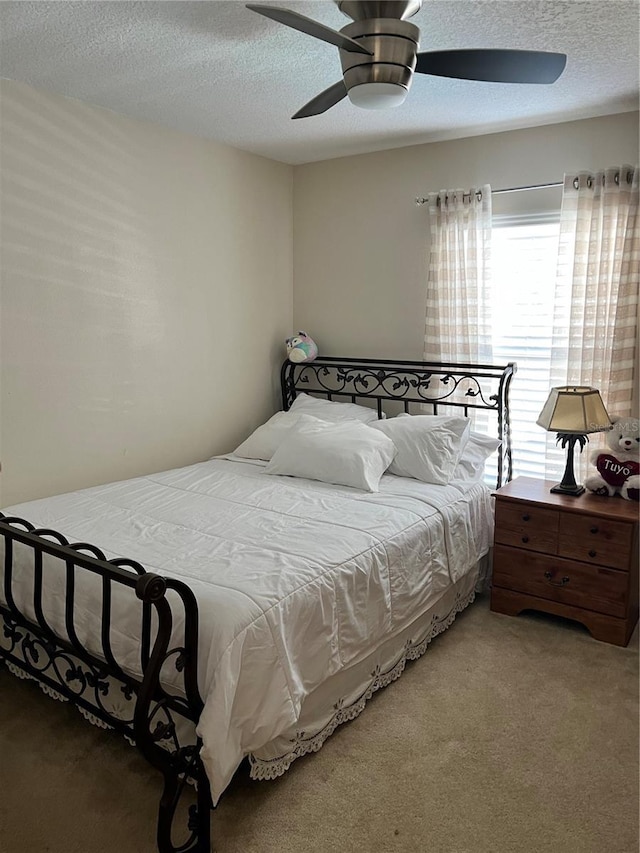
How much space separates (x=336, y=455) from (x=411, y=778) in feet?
5.17

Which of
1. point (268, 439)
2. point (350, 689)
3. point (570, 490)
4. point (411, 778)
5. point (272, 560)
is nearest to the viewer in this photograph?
point (411, 778)

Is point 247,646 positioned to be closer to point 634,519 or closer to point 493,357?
point 634,519

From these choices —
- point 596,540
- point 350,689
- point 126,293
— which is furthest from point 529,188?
point 350,689

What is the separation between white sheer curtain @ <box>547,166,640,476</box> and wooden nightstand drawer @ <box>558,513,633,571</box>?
56 cm

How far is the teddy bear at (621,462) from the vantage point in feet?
10.0

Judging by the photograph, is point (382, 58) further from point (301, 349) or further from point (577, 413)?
point (301, 349)

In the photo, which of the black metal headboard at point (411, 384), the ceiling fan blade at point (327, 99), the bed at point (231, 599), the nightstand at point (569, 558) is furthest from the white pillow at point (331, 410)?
the ceiling fan blade at point (327, 99)

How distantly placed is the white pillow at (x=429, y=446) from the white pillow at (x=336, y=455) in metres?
0.07

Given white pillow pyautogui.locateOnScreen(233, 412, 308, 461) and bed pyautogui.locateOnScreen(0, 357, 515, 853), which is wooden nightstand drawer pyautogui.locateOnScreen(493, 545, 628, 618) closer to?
bed pyautogui.locateOnScreen(0, 357, 515, 853)

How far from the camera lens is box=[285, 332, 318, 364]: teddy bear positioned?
4.27 metres

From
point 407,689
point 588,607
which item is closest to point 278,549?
point 407,689

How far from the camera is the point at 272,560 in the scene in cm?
231

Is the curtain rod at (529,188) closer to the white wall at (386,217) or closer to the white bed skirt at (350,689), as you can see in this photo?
the white wall at (386,217)

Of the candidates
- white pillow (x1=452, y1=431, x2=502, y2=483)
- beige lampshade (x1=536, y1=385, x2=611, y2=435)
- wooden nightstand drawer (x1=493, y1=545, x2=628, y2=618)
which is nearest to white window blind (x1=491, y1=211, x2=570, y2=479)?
Answer: white pillow (x1=452, y1=431, x2=502, y2=483)
